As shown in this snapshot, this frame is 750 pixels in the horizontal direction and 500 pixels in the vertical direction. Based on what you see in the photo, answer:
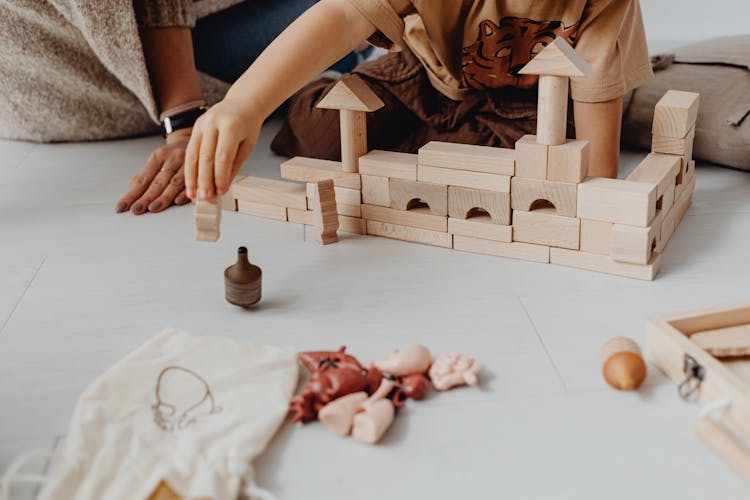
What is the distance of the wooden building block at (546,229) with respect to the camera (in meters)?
1.01

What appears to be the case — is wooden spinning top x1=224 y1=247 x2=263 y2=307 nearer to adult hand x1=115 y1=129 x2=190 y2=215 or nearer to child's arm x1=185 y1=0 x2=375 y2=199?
child's arm x1=185 y1=0 x2=375 y2=199

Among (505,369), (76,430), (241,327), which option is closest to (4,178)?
(241,327)

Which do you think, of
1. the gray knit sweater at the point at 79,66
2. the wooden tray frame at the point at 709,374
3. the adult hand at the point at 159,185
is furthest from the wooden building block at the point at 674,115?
the gray knit sweater at the point at 79,66

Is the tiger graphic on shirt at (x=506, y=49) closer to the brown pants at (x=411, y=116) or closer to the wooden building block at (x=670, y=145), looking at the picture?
the brown pants at (x=411, y=116)

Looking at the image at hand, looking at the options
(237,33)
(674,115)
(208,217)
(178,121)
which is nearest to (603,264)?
(674,115)

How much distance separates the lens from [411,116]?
1.38 metres

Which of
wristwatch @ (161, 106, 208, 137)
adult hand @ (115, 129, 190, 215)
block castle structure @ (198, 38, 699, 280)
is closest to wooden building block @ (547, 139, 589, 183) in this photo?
block castle structure @ (198, 38, 699, 280)

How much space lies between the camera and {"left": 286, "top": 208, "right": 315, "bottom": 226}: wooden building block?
3.86ft

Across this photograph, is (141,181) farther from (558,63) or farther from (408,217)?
(558,63)

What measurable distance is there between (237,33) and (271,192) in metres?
0.60

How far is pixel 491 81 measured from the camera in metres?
1.23

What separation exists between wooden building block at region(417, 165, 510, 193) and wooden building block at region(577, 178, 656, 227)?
96mm

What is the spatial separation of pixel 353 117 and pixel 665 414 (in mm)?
568

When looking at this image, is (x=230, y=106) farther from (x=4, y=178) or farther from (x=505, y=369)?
(x=4, y=178)
